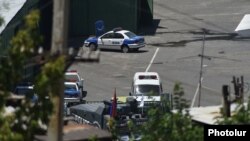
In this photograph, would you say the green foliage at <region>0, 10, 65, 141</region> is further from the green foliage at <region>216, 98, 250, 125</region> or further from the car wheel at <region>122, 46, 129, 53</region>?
the car wheel at <region>122, 46, 129, 53</region>

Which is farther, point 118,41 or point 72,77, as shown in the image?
point 118,41

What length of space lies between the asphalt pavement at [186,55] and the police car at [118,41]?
427 mm

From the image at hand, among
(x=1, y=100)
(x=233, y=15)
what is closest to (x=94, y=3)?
(x=233, y=15)

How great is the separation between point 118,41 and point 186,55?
482 centimetres

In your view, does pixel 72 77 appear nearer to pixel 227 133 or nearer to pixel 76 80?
pixel 76 80

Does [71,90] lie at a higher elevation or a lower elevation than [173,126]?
lower

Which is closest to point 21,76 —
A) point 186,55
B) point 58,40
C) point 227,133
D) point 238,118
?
point 58,40

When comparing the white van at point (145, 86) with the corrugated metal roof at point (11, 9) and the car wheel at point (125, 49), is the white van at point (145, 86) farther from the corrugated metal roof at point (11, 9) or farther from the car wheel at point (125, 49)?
the car wheel at point (125, 49)

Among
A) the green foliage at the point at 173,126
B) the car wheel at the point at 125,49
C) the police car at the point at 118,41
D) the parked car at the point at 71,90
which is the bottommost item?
the parked car at the point at 71,90

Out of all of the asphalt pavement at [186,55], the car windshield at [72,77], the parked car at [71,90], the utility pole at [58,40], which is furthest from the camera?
the asphalt pavement at [186,55]

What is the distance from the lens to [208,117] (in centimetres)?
1410

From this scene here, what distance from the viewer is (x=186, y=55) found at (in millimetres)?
46344

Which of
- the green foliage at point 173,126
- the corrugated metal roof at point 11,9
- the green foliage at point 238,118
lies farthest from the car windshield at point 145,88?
the green foliage at point 238,118

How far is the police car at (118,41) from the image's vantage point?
1900 inches
